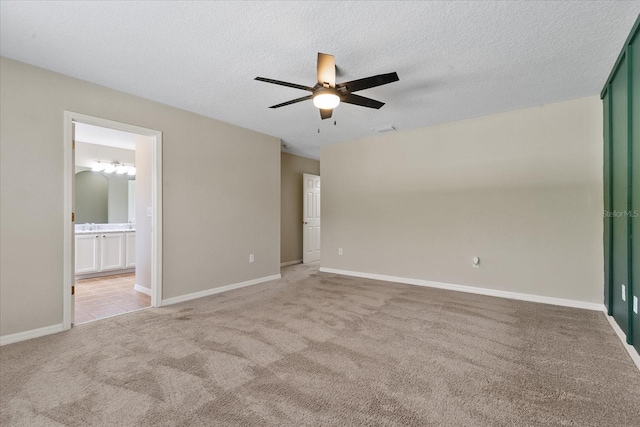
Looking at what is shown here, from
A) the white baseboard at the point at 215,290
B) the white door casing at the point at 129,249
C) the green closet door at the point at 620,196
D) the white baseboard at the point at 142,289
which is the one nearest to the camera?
the green closet door at the point at 620,196

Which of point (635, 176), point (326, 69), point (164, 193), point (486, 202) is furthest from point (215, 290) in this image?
point (635, 176)

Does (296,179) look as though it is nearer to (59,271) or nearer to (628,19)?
(59,271)

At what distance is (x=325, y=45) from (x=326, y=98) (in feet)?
1.33

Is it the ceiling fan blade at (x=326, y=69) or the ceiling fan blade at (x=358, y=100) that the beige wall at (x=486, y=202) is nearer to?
the ceiling fan blade at (x=358, y=100)

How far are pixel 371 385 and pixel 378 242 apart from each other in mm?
3346

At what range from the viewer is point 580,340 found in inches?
103

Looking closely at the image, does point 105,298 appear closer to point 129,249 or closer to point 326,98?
point 129,249

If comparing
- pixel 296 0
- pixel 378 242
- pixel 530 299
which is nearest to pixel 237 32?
pixel 296 0

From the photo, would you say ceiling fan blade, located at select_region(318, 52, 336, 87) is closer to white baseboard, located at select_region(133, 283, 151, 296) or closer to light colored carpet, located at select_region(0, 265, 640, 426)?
light colored carpet, located at select_region(0, 265, 640, 426)

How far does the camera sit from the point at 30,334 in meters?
2.71

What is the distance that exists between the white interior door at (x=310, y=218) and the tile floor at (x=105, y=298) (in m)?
3.50

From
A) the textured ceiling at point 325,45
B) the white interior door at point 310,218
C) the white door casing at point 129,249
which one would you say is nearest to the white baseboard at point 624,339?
the textured ceiling at point 325,45

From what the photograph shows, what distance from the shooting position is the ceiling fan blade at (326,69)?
2.20 meters

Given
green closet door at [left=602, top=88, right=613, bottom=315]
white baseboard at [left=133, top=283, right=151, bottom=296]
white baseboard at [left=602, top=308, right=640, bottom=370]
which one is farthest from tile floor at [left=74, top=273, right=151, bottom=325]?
green closet door at [left=602, top=88, right=613, bottom=315]
